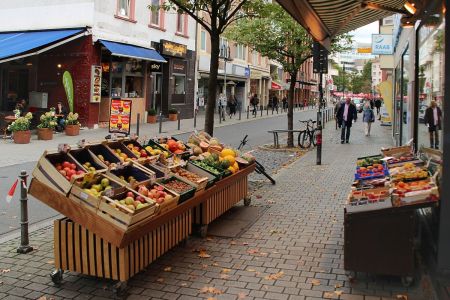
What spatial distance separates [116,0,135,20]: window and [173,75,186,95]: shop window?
619cm

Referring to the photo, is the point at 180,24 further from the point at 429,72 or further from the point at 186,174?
the point at 186,174

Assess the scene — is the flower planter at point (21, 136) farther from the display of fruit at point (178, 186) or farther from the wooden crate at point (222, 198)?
the display of fruit at point (178, 186)

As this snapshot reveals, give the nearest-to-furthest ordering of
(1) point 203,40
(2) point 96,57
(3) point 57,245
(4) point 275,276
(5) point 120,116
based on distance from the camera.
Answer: (3) point 57,245 → (4) point 275,276 → (5) point 120,116 → (2) point 96,57 → (1) point 203,40

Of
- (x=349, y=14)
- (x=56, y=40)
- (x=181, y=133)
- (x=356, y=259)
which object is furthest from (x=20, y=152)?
(x=356, y=259)

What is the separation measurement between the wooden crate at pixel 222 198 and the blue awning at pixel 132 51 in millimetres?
15559

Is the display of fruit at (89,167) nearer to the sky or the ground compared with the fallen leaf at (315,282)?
nearer to the sky

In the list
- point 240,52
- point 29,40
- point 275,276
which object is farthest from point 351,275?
point 240,52

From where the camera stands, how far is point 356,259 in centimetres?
508

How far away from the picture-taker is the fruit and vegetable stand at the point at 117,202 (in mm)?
4746

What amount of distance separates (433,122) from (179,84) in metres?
25.8

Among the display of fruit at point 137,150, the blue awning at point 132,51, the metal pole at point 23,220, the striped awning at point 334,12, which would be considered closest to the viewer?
the striped awning at point 334,12

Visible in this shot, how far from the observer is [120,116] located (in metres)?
13.5

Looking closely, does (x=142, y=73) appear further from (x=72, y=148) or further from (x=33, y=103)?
(x=72, y=148)

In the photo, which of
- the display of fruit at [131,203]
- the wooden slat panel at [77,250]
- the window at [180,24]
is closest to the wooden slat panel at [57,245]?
the wooden slat panel at [77,250]
